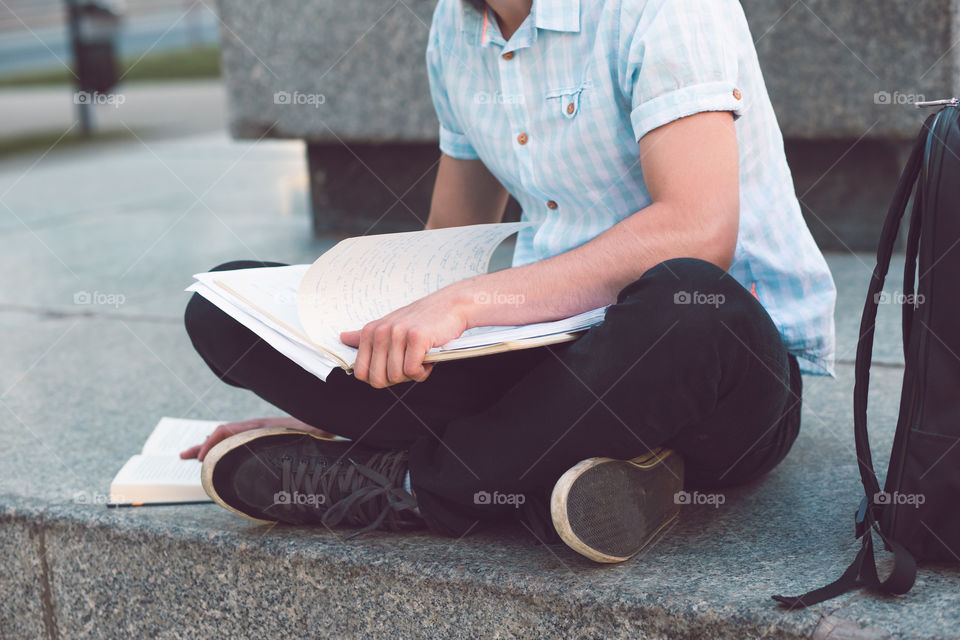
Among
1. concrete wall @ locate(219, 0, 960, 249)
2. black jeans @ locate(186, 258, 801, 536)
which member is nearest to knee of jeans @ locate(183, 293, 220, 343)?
black jeans @ locate(186, 258, 801, 536)

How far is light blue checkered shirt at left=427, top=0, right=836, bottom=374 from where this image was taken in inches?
56.7

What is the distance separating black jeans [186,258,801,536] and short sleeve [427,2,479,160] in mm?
502

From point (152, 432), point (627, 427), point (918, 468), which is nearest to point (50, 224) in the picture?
Answer: point (152, 432)

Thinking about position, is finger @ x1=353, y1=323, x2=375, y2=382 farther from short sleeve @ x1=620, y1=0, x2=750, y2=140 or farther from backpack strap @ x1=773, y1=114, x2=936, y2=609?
backpack strap @ x1=773, y1=114, x2=936, y2=609

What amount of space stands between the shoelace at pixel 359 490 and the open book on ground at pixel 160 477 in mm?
256

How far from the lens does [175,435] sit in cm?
197

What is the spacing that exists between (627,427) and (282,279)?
605 mm

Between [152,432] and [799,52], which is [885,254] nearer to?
[152,432]

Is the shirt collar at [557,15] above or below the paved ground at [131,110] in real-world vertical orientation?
above

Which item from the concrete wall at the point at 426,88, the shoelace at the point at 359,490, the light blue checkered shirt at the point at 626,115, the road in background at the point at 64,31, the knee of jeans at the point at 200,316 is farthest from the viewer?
the road in background at the point at 64,31

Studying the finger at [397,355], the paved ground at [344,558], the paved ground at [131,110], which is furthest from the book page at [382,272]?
the paved ground at [131,110]

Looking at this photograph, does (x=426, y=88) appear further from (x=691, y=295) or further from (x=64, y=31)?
(x=64, y=31)

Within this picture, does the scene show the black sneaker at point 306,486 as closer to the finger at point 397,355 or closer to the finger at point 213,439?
the finger at point 213,439

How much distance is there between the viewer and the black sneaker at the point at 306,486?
5.09ft
